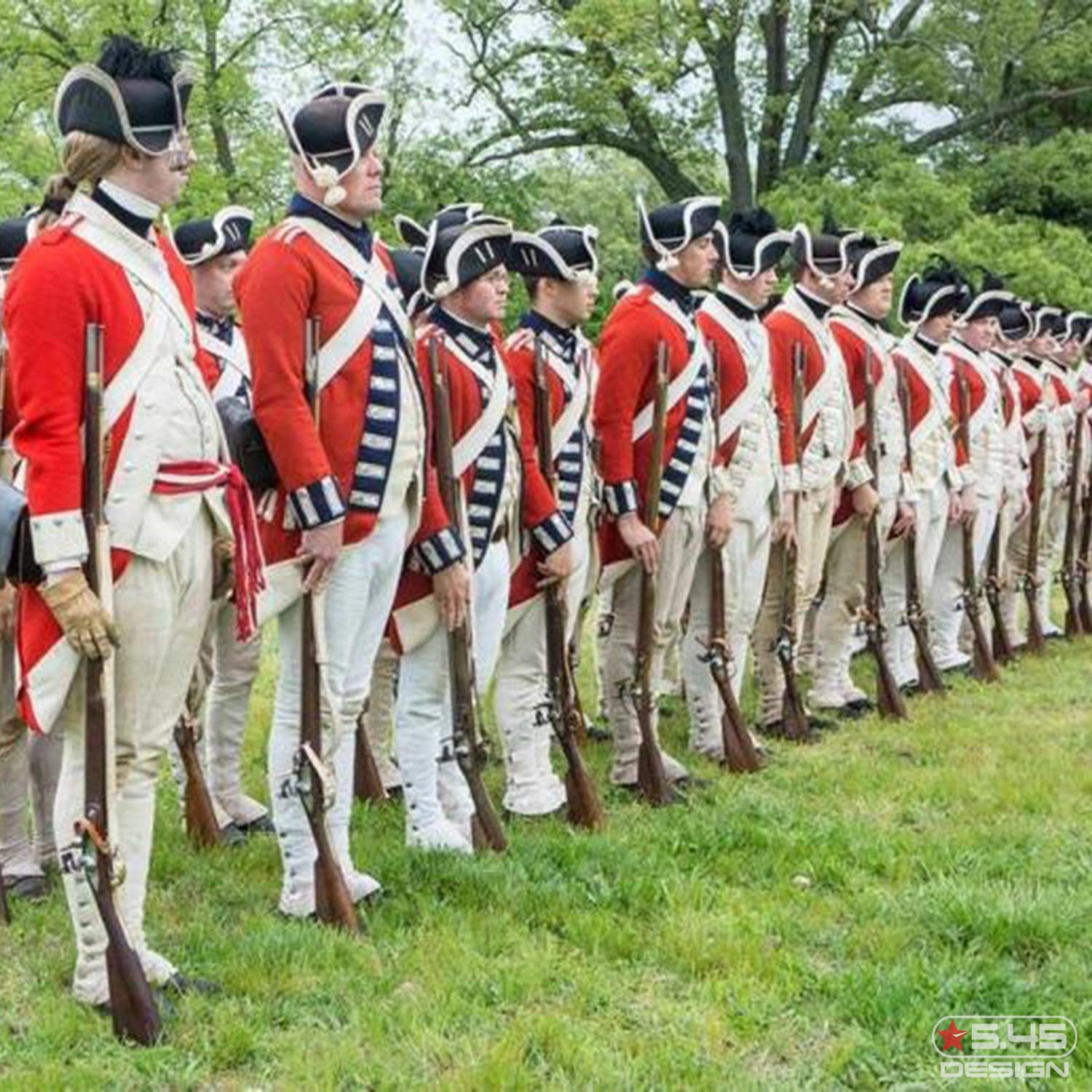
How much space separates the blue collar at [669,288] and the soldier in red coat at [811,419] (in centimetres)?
118

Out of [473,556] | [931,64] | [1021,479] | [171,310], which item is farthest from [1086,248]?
[171,310]

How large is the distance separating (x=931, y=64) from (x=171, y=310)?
1916 cm

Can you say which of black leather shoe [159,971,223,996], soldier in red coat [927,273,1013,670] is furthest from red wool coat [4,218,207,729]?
soldier in red coat [927,273,1013,670]

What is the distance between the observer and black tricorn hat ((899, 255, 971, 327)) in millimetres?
9039

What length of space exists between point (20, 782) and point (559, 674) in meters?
2.03

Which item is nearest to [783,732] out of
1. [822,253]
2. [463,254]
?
[822,253]

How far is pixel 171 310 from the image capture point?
4.05m

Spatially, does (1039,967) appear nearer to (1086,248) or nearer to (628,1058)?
(628,1058)

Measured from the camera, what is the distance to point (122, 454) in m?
3.90

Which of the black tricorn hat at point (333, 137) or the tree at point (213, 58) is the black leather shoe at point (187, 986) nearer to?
the black tricorn hat at point (333, 137)

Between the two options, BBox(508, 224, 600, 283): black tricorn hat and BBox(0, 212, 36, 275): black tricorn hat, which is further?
BBox(508, 224, 600, 283): black tricorn hat

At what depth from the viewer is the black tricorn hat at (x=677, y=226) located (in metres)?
6.42

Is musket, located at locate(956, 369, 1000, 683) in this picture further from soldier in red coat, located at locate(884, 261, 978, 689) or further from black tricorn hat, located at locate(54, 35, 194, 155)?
black tricorn hat, located at locate(54, 35, 194, 155)

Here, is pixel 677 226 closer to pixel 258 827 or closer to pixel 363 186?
pixel 363 186
